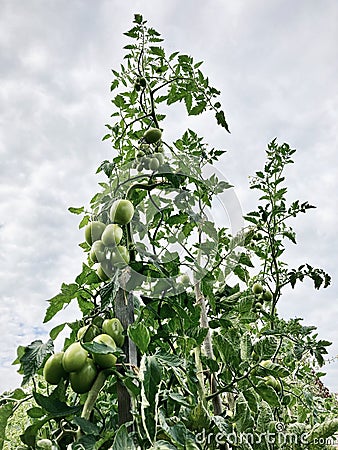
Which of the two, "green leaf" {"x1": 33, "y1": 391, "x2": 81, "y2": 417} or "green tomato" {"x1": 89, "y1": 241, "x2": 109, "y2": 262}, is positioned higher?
"green tomato" {"x1": 89, "y1": 241, "x2": 109, "y2": 262}

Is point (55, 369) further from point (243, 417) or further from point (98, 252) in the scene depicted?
point (243, 417)

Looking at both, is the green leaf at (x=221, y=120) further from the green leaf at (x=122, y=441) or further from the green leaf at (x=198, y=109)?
the green leaf at (x=122, y=441)

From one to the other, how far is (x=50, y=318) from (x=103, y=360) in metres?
0.19

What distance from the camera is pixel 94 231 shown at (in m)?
0.86

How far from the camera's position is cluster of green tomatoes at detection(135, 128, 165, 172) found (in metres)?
1.08

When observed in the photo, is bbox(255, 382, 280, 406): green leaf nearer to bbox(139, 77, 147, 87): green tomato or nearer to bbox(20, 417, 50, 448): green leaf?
bbox(20, 417, 50, 448): green leaf

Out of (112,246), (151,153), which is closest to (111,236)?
(112,246)

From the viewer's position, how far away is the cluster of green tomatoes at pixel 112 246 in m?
0.81

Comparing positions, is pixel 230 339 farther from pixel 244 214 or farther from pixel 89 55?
pixel 89 55

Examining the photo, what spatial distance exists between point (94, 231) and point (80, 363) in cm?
28

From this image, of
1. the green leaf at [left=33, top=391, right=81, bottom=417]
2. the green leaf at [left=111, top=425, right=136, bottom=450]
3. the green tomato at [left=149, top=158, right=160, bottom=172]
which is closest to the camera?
the green leaf at [left=111, top=425, right=136, bottom=450]

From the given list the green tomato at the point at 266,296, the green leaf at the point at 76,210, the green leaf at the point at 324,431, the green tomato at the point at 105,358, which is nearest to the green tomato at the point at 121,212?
the green leaf at the point at 76,210

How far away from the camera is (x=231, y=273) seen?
1.22m

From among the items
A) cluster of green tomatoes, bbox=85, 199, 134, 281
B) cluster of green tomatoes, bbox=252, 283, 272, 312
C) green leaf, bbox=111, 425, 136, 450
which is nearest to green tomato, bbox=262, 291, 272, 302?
cluster of green tomatoes, bbox=252, 283, 272, 312
